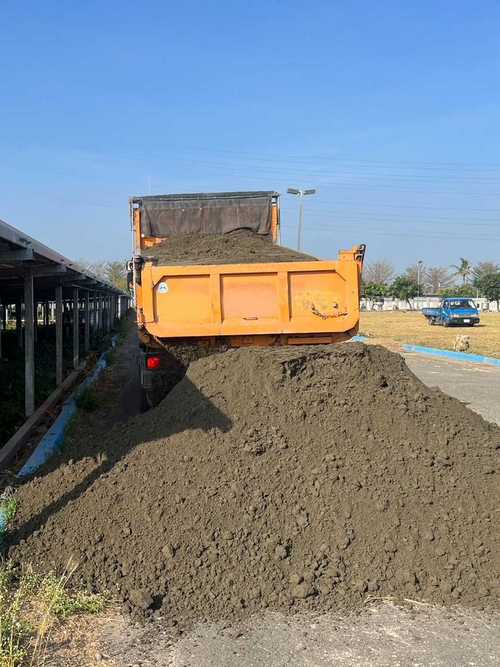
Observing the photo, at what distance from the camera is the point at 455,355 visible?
2100 cm

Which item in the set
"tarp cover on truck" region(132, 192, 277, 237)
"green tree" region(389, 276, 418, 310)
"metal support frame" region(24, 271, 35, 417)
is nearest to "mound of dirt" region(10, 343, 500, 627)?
"metal support frame" region(24, 271, 35, 417)

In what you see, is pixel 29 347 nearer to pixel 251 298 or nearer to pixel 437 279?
pixel 251 298

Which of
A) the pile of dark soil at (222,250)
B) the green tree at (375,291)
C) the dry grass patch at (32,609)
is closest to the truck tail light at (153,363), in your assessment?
the pile of dark soil at (222,250)

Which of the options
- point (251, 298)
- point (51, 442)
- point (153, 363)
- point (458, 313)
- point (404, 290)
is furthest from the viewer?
point (404, 290)

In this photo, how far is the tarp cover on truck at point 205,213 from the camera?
31.6 feet

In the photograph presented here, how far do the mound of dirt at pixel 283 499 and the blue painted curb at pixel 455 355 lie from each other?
47.8 feet

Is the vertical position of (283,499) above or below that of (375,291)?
below

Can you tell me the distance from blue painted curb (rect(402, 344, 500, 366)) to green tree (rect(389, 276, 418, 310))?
63108 millimetres

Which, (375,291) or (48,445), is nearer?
(48,445)

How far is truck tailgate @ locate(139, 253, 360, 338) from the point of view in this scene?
6938mm

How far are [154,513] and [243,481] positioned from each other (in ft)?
2.27

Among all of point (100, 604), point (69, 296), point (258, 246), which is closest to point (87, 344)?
point (69, 296)

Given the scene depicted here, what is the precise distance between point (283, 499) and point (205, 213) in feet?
20.3

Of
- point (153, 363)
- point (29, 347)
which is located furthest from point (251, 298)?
point (29, 347)
